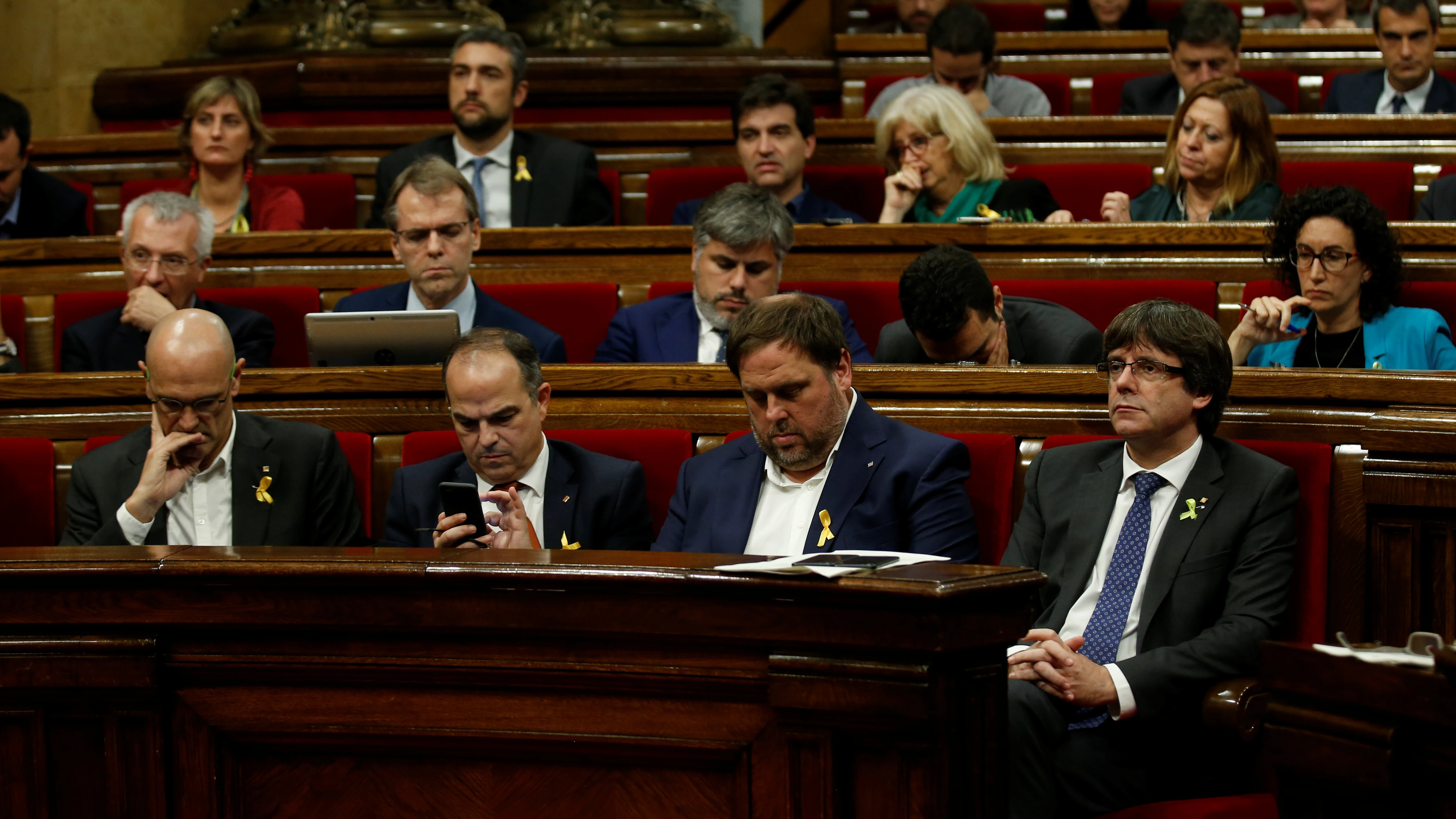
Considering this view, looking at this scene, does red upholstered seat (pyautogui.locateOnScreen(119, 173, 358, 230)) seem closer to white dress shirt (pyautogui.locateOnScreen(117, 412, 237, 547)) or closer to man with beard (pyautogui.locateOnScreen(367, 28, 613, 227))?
man with beard (pyautogui.locateOnScreen(367, 28, 613, 227))

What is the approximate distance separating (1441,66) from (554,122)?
216 cm

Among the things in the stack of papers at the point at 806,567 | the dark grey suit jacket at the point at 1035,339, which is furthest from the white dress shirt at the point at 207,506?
the stack of papers at the point at 806,567

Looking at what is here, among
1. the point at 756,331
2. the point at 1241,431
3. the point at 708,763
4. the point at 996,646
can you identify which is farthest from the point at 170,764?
the point at 1241,431

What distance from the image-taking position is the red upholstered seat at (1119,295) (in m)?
2.19

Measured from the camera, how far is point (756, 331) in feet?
5.30

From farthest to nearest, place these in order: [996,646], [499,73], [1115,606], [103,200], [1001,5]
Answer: [1001,5] < [103,200] < [499,73] < [1115,606] < [996,646]

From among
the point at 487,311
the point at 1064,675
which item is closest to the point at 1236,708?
the point at 1064,675

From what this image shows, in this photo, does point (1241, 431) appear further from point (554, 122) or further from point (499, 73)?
point (554, 122)

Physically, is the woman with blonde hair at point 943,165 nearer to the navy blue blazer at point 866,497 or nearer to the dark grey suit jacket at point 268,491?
the navy blue blazer at point 866,497

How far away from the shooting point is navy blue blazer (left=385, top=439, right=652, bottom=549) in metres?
1.74

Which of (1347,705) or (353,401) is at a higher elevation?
(353,401)

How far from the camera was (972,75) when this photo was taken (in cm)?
320

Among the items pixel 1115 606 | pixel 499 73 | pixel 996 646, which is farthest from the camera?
pixel 499 73

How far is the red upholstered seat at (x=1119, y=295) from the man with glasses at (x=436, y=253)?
0.78 meters
